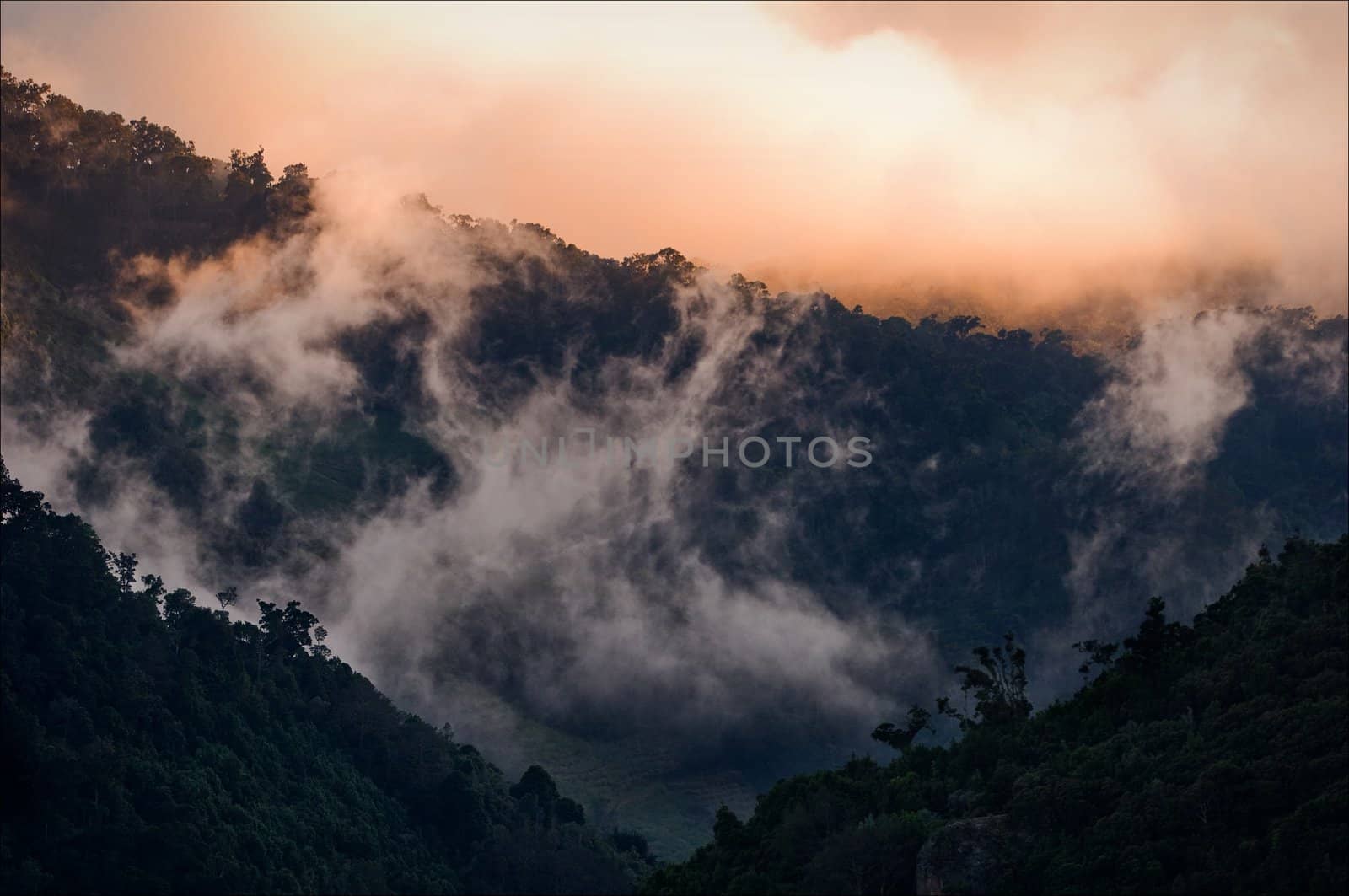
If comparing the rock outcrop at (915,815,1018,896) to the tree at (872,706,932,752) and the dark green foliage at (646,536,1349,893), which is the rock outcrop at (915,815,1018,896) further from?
the tree at (872,706,932,752)

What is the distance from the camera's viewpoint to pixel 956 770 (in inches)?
5684

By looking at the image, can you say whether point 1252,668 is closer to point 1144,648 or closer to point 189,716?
point 1144,648

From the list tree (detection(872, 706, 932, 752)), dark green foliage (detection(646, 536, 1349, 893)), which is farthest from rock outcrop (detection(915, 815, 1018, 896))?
tree (detection(872, 706, 932, 752))

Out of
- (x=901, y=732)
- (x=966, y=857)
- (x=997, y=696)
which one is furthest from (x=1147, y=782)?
Result: (x=901, y=732)

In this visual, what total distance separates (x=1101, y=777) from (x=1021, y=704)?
33889 mm

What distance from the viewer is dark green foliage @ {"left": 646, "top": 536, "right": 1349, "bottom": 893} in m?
110

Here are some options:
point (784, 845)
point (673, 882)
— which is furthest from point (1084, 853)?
point (673, 882)

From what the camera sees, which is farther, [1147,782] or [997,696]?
[997,696]

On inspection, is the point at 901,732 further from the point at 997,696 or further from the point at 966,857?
the point at 966,857

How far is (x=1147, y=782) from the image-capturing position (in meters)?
121

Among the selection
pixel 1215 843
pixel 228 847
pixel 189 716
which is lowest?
pixel 1215 843

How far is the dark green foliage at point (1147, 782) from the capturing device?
110 meters

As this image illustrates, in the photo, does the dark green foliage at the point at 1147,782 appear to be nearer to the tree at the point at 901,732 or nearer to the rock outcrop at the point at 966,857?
the rock outcrop at the point at 966,857

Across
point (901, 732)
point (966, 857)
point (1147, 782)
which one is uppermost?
point (901, 732)
